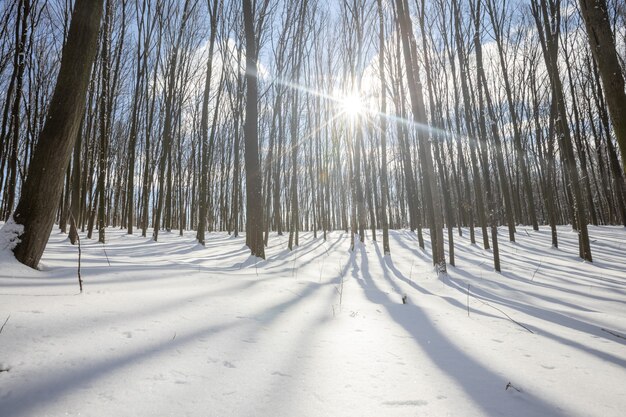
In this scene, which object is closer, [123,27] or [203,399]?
[203,399]

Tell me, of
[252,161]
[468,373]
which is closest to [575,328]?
[468,373]

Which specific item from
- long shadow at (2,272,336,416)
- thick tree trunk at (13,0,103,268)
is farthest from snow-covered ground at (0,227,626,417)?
thick tree trunk at (13,0,103,268)

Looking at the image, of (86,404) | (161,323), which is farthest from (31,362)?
(161,323)

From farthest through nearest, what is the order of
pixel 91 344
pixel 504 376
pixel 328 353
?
pixel 328 353 → pixel 504 376 → pixel 91 344

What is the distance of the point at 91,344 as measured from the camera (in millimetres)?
1097

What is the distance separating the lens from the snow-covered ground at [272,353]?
897 mm

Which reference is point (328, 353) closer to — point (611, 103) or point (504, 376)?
point (504, 376)

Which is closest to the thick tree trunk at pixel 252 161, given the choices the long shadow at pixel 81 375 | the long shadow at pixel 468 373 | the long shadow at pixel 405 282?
the long shadow at pixel 405 282

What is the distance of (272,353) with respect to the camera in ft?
4.22

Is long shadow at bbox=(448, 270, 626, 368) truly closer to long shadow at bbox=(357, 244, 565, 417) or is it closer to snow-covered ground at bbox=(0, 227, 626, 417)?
snow-covered ground at bbox=(0, 227, 626, 417)

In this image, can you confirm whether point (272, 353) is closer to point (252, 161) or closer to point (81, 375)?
point (81, 375)

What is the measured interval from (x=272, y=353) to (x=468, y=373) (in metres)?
0.86

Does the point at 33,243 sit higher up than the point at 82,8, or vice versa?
the point at 82,8

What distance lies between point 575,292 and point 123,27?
12.2 meters
